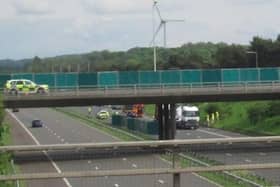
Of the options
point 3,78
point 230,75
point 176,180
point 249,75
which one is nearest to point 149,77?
point 230,75

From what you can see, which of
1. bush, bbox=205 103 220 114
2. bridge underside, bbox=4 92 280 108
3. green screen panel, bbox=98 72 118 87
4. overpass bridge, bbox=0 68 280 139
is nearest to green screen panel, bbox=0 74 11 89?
overpass bridge, bbox=0 68 280 139

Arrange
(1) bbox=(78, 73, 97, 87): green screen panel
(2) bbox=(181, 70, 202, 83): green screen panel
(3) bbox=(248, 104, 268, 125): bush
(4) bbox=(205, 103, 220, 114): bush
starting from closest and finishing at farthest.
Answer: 1. (1) bbox=(78, 73, 97, 87): green screen panel
2. (2) bbox=(181, 70, 202, 83): green screen panel
3. (3) bbox=(248, 104, 268, 125): bush
4. (4) bbox=(205, 103, 220, 114): bush

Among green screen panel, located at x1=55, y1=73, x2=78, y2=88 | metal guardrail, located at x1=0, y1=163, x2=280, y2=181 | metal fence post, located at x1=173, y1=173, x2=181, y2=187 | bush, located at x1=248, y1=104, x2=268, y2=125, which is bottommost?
bush, located at x1=248, y1=104, x2=268, y2=125

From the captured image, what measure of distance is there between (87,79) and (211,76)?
13096mm

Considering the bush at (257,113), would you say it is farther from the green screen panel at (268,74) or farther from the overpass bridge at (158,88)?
the overpass bridge at (158,88)

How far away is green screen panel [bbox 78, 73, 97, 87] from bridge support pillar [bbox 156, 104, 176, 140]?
8.12 metres

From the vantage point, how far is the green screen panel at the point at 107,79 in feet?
234

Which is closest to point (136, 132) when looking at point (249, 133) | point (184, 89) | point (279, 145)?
point (249, 133)

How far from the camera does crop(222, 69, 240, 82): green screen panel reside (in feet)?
245

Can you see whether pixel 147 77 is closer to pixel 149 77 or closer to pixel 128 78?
pixel 149 77

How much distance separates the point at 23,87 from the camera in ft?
233

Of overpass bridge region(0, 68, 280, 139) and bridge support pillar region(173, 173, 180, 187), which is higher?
overpass bridge region(0, 68, 280, 139)

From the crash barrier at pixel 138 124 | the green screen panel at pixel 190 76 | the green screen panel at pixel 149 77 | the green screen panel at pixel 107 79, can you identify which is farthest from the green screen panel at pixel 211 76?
the crash barrier at pixel 138 124

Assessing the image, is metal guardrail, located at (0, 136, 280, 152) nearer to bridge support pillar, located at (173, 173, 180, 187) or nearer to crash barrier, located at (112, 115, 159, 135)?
bridge support pillar, located at (173, 173, 180, 187)
